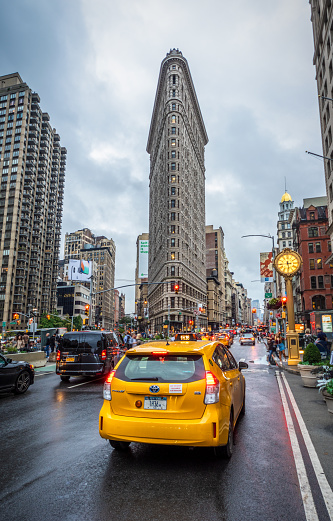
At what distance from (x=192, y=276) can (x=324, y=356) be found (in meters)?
75.1

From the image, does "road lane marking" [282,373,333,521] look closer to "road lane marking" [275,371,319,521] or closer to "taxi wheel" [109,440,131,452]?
"road lane marking" [275,371,319,521]

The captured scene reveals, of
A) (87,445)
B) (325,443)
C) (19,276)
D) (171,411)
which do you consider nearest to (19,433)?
(87,445)

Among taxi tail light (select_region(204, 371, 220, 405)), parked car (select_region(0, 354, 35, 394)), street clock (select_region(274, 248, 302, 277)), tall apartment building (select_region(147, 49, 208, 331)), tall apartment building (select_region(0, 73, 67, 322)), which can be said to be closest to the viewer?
taxi tail light (select_region(204, 371, 220, 405))

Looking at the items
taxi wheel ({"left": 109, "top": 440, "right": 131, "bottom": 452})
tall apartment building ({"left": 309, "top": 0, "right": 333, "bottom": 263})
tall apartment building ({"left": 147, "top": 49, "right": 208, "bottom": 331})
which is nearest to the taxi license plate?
taxi wheel ({"left": 109, "top": 440, "right": 131, "bottom": 452})

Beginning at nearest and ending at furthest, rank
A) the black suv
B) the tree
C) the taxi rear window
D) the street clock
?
the taxi rear window → the black suv → the street clock → the tree

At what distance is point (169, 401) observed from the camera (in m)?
4.68

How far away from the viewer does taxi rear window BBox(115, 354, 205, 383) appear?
4848 mm

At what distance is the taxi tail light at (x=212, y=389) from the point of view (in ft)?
15.2

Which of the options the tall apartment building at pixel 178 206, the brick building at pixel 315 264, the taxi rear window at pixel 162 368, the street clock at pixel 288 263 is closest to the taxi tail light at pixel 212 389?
the taxi rear window at pixel 162 368

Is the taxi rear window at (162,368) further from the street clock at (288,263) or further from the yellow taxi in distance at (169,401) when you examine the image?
the street clock at (288,263)

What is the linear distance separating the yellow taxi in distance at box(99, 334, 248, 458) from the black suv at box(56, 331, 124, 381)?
806cm

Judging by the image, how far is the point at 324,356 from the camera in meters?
16.9

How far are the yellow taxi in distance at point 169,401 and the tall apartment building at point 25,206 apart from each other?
3834 inches

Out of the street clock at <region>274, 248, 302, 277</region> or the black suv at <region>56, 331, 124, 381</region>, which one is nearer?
the black suv at <region>56, 331, 124, 381</region>
